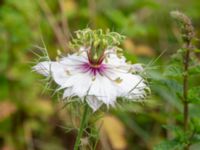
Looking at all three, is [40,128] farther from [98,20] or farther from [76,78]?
[76,78]

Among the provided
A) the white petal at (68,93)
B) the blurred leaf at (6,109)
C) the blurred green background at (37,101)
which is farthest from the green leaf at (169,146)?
the blurred leaf at (6,109)

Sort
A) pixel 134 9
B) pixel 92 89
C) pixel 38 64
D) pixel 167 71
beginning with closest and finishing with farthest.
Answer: pixel 92 89 → pixel 38 64 → pixel 167 71 → pixel 134 9

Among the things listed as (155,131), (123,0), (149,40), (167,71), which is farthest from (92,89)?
(123,0)

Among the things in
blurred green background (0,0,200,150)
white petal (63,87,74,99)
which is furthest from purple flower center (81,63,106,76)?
blurred green background (0,0,200,150)

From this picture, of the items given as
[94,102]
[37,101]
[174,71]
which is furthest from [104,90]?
[37,101]

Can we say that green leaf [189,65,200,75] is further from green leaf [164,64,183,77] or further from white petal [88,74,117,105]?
white petal [88,74,117,105]

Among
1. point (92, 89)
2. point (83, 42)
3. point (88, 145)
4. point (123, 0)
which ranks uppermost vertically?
point (123, 0)

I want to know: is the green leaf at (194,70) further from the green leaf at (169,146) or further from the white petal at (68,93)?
the white petal at (68,93)
